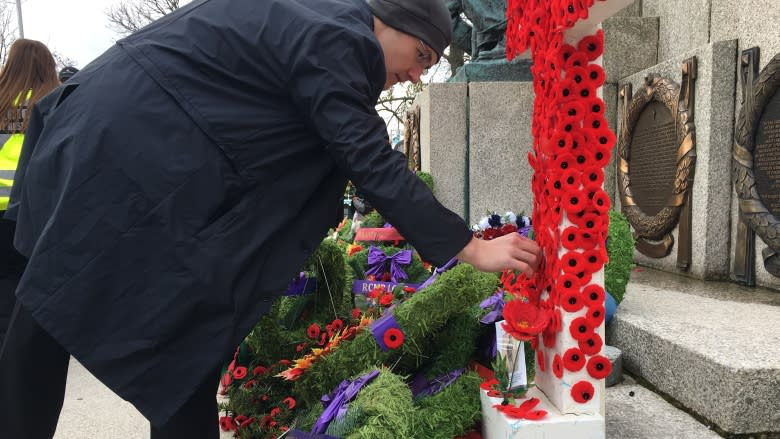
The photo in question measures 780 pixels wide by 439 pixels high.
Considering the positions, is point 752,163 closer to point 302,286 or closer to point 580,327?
point 580,327

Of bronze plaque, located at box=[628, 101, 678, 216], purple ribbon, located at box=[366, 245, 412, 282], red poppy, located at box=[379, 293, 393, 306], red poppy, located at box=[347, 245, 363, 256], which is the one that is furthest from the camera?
bronze plaque, located at box=[628, 101, 678, 216]

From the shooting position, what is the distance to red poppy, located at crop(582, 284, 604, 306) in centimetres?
144

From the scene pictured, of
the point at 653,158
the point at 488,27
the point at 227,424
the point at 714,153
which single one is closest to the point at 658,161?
the point at 653,158

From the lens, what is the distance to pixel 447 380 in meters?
1.81

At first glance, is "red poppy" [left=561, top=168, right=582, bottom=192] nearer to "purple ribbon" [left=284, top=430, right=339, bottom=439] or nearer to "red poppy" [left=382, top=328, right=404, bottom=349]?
"red poppy" [left=382, top=328, right=404, bottom=349]

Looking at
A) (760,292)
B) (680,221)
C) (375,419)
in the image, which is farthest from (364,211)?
(375,419)

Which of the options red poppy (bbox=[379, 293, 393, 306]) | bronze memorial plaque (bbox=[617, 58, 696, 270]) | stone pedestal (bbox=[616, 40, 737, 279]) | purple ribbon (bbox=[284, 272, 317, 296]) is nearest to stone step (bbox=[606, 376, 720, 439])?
red poppy (bbox=[379, 293, 393, 306])

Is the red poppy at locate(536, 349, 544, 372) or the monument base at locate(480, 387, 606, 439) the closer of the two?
the monument base at locate(480, 387, 606, 439)

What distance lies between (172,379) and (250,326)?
0.19 metres

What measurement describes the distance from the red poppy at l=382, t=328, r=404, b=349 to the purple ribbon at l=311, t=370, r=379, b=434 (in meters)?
0.12

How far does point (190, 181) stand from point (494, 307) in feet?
3.89

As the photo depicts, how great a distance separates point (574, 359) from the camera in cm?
143

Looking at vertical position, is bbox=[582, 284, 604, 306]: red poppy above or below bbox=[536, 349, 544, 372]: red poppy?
above

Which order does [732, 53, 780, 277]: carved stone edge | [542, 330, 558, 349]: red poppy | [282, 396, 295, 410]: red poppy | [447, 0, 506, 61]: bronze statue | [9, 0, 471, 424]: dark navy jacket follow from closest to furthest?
1. [9, 0, 471, 424]: dark navy jacket
2. [542, 330, 558, 349]: red poppy
3. [282, 396, 295, 410]: red poppy
4. [732, 53, 780, 277]: carved stone edge
5. [447, 0, 506, 61]: bronze statue
